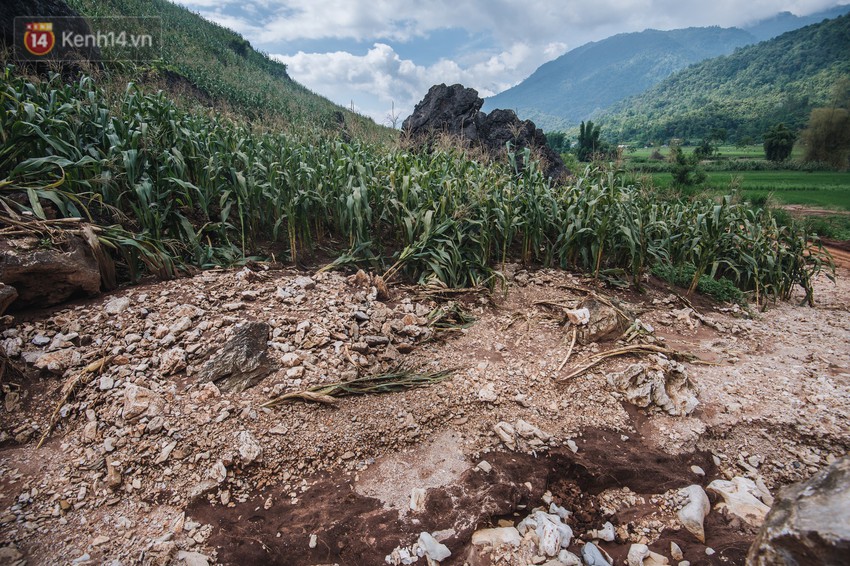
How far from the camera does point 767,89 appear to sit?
43.5m

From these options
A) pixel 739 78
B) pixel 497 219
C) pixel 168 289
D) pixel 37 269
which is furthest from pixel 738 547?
pixel 739 78

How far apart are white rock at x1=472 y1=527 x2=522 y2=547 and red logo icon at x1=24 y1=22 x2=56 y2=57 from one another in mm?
10679

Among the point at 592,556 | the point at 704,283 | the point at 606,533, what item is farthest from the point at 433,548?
the point at 704,283

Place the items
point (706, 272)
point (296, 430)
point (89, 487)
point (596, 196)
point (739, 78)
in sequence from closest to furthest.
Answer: point (89, 487) → point (296, 430) → point (596, 196) → point (706, 272) → point (739, 78)

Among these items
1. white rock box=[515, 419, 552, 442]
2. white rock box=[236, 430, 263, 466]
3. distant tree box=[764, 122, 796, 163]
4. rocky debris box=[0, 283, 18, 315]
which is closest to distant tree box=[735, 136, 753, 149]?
distant tree box=[764, 122, 796, 163]

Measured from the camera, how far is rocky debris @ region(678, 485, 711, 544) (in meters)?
1.74

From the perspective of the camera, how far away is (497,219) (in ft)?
13.9

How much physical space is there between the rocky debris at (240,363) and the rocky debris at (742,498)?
2.67m

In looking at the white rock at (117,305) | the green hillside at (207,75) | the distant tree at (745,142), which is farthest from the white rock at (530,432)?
the distant tree at (745,142)

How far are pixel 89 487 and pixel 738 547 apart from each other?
118 inches

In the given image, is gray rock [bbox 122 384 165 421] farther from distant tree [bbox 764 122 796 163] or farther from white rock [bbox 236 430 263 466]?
distant tree [bbox 764 122 796 163]

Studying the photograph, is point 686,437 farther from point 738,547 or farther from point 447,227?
point 447,227

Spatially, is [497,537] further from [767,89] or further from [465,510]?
[767,89]

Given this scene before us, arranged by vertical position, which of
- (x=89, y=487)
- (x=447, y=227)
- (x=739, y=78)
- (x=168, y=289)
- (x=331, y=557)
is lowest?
(x=331, y=557)
